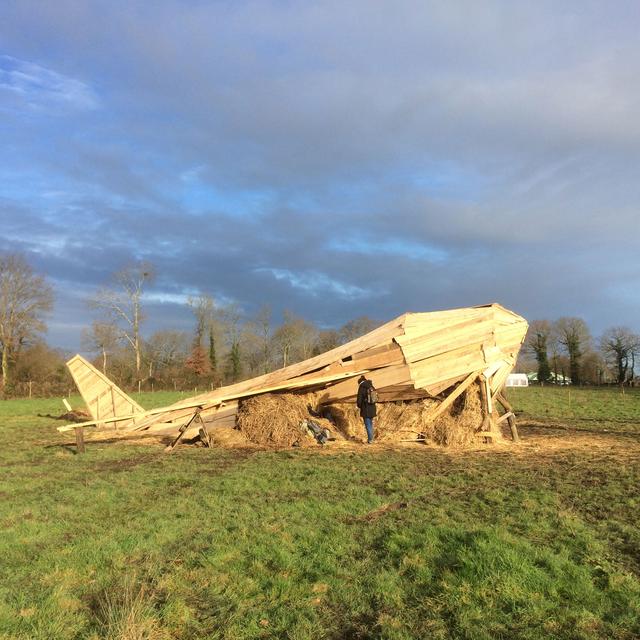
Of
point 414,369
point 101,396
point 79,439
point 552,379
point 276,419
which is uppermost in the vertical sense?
point 414,369

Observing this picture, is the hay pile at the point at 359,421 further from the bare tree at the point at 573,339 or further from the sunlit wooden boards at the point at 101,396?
the bare tree at the point at 573,339

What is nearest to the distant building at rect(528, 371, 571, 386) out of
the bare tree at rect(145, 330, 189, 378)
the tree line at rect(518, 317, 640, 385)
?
the tree line at rect(518, 317, 640, 385)

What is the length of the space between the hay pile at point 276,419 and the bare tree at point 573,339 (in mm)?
64411

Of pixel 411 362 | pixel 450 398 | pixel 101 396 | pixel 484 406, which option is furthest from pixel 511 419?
pixel 101 396

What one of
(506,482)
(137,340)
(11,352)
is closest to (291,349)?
(137,340)

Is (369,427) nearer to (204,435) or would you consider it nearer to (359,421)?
(359,421)

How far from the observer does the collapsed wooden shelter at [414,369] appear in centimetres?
1315

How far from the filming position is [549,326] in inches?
3012

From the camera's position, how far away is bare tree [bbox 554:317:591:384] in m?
70.3

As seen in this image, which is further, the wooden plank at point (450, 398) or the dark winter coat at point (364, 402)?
the wooden plank at point (450, 398)

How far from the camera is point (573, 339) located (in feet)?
238

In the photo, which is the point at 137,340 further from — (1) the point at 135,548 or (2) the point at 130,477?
(1) the point at 135,548

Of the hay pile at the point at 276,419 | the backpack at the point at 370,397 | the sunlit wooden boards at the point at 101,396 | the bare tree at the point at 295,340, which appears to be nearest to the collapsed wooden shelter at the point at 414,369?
the hay pile at the point at 276,419

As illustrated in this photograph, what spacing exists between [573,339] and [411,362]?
67.6m
